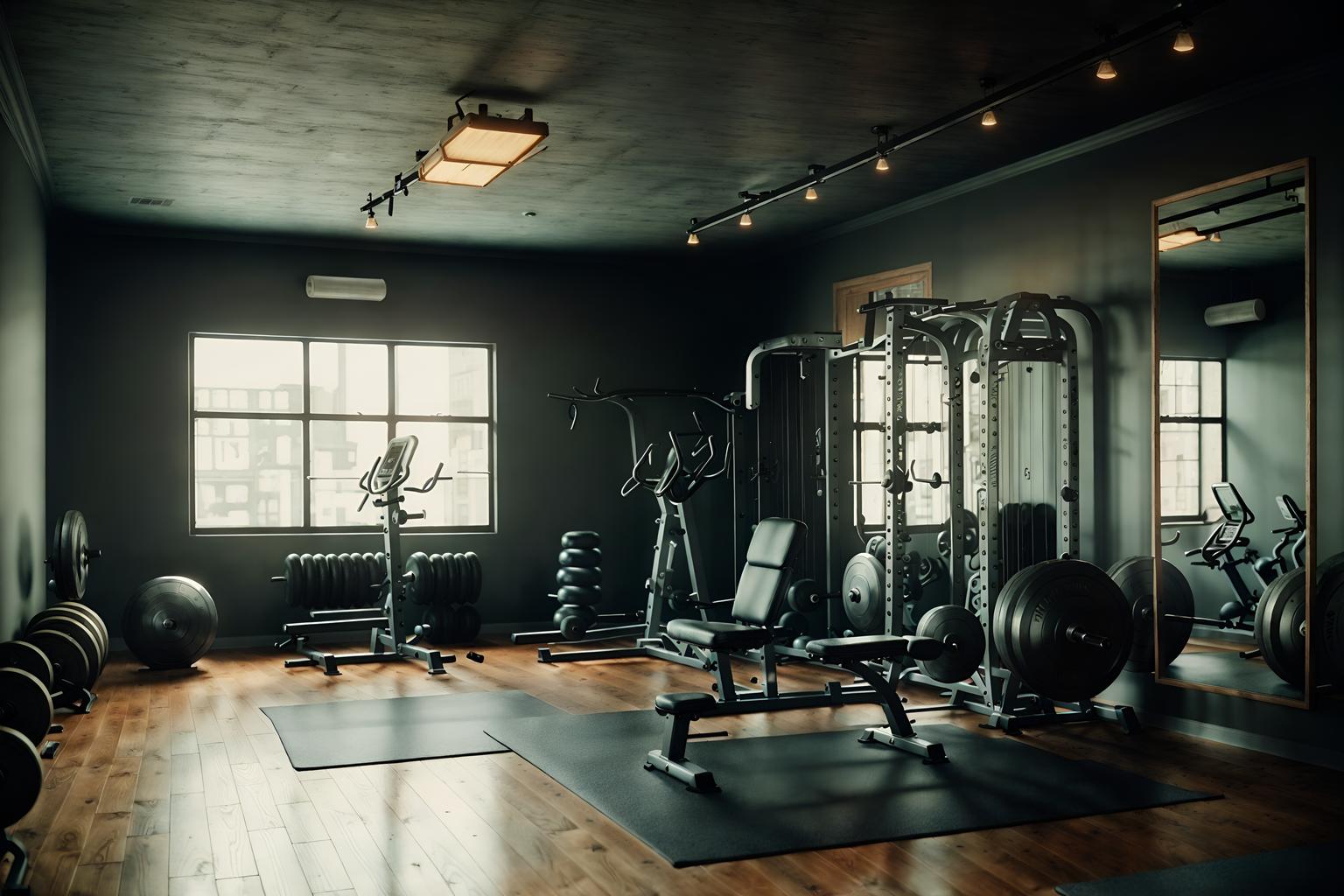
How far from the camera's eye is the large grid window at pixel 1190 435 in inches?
190

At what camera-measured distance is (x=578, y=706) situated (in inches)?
223

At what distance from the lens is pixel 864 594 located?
20.9 ft

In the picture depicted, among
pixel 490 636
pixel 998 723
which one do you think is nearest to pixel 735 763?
pixel 998 723

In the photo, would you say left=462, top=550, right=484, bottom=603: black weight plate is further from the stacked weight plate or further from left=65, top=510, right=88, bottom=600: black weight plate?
left=65, top=510, right=88, bottom=600: black weight plate

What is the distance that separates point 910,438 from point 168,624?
4.27 metres

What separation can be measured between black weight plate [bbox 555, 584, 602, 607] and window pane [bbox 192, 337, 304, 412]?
2171mm

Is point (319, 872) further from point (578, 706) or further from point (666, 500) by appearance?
point (666, 500)

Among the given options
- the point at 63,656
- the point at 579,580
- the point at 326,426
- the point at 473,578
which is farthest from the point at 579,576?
the point at 63,656

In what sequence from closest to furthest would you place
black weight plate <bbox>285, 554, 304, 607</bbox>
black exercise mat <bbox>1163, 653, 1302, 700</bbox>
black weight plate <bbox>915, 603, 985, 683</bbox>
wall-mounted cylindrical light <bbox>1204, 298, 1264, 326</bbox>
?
black exercise mat <bbox>1163, 653, 1302, 700</bbox>, wall-mounted cylindrical light <bbox>1204, 298, 1264, 326</bbox>, black weight plate <bbox>915, 603, 985, 683</bbox>, black weight plate <bbox>285, 554, 304, 607</bbox>

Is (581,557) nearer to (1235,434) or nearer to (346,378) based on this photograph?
(346,378)

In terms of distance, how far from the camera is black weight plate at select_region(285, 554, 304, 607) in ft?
23.7

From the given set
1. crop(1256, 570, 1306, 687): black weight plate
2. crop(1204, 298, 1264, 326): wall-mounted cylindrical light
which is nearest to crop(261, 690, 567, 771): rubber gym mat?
crop(1256, 570, 1306, 687): black weight plate

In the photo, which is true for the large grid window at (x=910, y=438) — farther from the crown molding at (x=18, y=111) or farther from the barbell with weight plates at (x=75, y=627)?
the crown molding at (x=18, y=111)

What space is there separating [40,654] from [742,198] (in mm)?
4154
